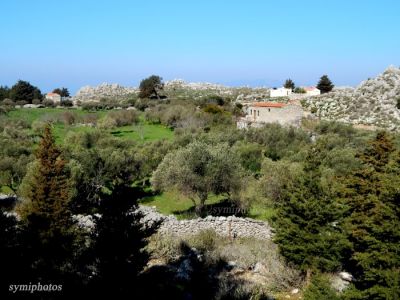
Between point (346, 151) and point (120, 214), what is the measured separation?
2903cm

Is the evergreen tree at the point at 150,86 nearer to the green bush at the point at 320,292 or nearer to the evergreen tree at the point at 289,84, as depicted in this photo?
the evergreen tree at the point at 289,84

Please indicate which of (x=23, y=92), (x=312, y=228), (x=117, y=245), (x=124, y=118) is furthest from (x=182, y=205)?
(x=23, y=92)

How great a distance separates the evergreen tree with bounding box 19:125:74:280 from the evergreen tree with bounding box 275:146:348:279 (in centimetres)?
782

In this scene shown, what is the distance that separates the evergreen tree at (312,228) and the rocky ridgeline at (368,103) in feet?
145

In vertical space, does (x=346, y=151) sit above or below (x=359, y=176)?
below

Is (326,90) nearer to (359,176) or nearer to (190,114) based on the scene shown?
(190,114)

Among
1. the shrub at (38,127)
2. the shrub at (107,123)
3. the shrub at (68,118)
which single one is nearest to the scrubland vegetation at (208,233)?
the shrub at (38,127)

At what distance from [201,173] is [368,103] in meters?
49.8

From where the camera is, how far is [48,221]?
15672 mm

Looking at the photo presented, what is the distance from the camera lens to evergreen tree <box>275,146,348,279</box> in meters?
15.5

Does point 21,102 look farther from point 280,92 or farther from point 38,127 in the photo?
point 280,92

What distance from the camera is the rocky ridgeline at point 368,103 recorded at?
6119 centimetres

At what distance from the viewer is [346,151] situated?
35719 mm

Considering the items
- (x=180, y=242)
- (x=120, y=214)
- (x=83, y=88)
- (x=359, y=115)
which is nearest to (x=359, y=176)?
(x=180, y=242)
